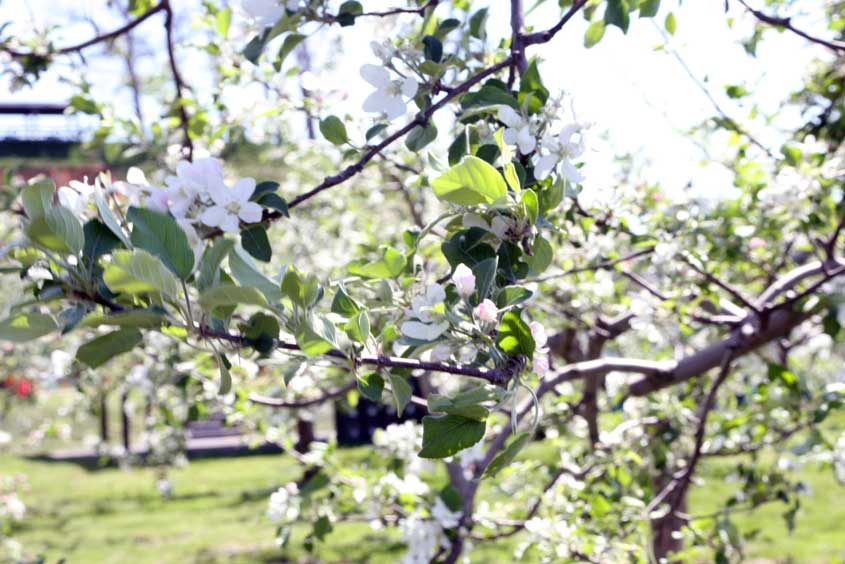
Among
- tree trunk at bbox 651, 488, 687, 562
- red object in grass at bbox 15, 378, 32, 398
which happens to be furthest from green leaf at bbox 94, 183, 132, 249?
red object in grass at bbox 15, 378, 32, 398

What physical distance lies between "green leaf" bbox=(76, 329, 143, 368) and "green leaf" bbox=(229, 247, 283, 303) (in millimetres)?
101

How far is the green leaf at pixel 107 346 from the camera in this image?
0.78m

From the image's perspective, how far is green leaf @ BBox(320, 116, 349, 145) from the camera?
4.08 ft

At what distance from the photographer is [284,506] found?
2.44m

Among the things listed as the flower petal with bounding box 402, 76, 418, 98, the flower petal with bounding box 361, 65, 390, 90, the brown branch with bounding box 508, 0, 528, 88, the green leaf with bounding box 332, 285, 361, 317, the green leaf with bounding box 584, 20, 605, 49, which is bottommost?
the green leaf with bounding box 332, 285, 361, 317

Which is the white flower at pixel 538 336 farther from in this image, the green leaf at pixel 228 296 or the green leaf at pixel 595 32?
the green leaf at pixel 595 32

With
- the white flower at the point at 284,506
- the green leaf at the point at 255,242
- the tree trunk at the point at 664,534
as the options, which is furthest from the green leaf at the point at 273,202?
the tree trunk at the point at 664,534

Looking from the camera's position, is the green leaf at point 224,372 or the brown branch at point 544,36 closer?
the green leaf at point 224,372

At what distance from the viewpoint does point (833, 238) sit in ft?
6.72

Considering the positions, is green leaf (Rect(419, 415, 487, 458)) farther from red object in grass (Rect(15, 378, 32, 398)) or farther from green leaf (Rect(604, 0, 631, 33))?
red object in grass (Rect(15, 378, 32, 398))

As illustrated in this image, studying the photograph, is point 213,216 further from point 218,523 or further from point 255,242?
point 218,523

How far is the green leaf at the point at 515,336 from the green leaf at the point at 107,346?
1.18ft

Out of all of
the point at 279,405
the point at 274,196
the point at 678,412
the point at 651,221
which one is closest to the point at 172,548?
the point at 279,405

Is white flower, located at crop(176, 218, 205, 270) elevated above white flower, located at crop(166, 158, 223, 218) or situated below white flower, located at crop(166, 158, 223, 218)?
below
